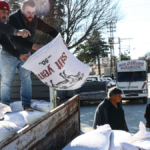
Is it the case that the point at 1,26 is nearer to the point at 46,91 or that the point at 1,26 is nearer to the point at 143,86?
the point at 46,91

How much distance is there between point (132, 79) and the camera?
12578 mm

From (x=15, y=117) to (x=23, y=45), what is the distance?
0.96 meters

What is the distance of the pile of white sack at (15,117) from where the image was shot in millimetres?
1951

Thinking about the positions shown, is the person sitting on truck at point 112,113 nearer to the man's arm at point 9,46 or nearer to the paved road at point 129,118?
the paved road at point 129,118

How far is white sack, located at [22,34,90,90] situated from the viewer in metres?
2.28

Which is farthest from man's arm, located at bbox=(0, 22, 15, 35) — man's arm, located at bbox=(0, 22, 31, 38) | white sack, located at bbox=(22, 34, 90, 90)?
white sack, located at bbox=(22, 34, 90, 90)

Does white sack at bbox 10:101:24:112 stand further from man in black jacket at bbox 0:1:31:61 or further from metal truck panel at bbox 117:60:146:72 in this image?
metal truck panel at bbox 117:60:146:72

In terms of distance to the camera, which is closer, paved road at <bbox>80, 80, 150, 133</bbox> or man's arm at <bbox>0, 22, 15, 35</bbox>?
man's arm at <bbox>0, 22, 15, 35</bbox>

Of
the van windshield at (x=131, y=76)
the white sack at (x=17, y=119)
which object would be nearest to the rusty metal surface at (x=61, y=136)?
the white sack at (x=17, y=119)

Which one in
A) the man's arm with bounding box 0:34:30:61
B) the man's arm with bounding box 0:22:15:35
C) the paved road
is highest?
the man's arm with bounding box 0:22:15:35

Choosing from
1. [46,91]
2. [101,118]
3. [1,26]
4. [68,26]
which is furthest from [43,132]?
[68,26]

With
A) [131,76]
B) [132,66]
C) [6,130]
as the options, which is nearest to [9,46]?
[6,130]

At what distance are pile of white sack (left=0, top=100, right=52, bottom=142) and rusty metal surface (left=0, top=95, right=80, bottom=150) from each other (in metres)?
0.25

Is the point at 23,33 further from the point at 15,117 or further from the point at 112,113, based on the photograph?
the point at 112,113
